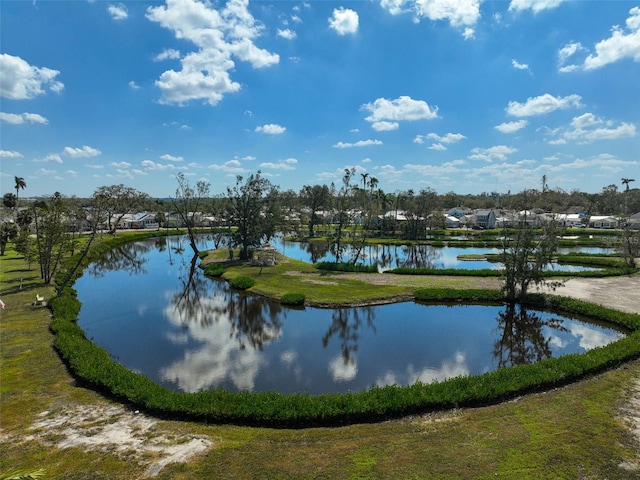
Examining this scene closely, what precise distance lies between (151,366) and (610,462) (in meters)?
20.0

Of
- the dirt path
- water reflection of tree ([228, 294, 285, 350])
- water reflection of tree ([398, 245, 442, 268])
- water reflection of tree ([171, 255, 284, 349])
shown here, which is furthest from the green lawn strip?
water reflection of tree ([398, 245, 442, 268])

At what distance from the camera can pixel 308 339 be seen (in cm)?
2447

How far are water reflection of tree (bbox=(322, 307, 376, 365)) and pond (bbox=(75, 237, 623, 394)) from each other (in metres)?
0.08

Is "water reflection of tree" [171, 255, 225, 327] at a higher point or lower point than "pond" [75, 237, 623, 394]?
higher

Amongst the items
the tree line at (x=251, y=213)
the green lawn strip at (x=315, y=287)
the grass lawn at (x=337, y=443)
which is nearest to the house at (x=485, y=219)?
the tree line at (x=251, y=213)

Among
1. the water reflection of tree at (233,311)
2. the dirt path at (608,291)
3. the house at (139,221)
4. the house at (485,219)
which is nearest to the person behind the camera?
the water reflection of tree at (233,311)

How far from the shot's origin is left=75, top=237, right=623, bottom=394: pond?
1911cm

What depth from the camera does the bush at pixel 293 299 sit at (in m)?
32.7

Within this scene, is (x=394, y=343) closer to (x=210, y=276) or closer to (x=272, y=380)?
(x=272, y=380)

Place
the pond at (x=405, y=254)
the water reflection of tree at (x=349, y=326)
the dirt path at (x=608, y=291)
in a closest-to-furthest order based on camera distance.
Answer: the water reflection of tree at (x=349, y=326) < the dirt path at (x=608, y=291) < the pond at (x=405, y=254)

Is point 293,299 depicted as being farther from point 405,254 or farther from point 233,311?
point 405,254

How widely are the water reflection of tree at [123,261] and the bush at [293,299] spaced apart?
25987 millimetres

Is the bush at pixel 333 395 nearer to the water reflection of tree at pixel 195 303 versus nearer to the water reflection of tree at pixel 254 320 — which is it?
the water reflection of tree at pixel 254 320

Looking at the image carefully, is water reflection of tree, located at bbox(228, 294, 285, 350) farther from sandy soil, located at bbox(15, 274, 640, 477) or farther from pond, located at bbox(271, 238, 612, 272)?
pond, located at bbox(271, 238, 612, 272)
